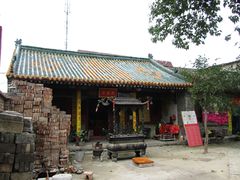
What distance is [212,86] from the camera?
402 inches

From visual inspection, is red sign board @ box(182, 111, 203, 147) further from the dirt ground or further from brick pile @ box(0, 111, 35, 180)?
brick pile @ box(0, 111, 35, 180)

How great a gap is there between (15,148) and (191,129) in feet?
33.0

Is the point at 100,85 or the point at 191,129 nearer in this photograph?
the point at 100,85

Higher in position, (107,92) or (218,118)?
(107,92)

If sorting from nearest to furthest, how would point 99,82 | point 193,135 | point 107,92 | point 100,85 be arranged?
point 99,82 → point 100,85 → point 107,92 → point 193,135

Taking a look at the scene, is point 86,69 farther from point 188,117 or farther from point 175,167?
point 175,167

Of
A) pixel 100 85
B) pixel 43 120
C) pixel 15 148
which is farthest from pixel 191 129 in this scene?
pixel 15 148

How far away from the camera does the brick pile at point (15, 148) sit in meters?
3.72

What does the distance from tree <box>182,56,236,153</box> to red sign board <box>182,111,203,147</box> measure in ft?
5.54

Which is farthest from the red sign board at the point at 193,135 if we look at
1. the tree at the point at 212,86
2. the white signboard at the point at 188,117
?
the tree at the point at 212,86

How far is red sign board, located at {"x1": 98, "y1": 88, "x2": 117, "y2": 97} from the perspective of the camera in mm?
11961

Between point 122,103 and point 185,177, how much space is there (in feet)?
12.3

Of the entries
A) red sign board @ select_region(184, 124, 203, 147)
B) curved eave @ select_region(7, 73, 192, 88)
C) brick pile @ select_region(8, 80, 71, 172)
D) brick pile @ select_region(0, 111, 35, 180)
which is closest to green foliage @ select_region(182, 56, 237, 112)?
curved eave @ select_region(7, 73, 192, 88)

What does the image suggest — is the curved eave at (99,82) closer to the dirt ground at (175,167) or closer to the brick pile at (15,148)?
the dirt ground at (175,167)
